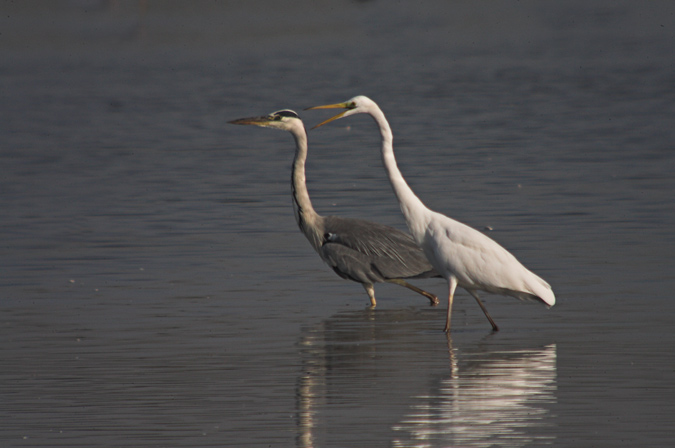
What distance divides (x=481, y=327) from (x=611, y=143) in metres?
12.2

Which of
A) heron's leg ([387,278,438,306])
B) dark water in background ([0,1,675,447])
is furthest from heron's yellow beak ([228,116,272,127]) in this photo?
heron's leg ([387,278,438,306])

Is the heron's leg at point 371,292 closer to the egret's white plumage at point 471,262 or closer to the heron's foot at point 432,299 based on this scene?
the heron's foot at point 432,299

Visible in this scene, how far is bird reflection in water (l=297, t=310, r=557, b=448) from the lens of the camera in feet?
23.3

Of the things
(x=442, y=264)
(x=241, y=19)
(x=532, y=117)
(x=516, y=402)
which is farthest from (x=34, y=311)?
(x=241, y=19)

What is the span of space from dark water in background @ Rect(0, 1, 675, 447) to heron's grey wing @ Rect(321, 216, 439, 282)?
307 millimetres

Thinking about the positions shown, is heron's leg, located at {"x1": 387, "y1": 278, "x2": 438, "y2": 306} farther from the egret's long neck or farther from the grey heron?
the egret's long neck

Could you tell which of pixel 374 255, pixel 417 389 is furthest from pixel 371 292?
pixel 417 389

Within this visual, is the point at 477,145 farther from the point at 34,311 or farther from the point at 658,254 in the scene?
the point at 34,311

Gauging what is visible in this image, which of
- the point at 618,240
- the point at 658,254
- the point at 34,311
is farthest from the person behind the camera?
the point at 618,240

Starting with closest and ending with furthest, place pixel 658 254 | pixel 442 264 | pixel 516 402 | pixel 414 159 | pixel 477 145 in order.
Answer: pixel 516 402 < pixel 442 264 < pixel 658 254 < pixel 414 159 < pixel 477 145

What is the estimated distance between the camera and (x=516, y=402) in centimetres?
775

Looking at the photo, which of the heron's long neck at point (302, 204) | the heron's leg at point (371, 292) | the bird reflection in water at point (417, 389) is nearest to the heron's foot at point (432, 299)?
the heron's leg at point (371, 292)

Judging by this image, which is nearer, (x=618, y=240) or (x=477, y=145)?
(x=618, y=240)

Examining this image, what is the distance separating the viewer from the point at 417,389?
8156 millimetres
